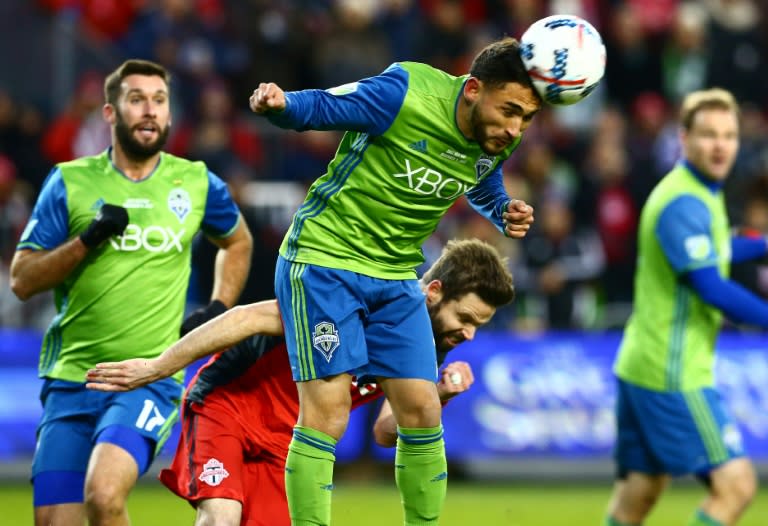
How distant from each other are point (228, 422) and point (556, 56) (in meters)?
2.25

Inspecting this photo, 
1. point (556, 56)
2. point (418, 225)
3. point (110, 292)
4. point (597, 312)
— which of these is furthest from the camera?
point (597, 312)

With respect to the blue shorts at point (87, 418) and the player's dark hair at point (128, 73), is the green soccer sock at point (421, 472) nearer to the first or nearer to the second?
the blue shorts at point (87, 418)

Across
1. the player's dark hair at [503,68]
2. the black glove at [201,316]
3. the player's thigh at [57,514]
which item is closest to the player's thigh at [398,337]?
the player's dark hair at [503,68]

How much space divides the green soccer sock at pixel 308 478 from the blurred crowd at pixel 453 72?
7576 mm

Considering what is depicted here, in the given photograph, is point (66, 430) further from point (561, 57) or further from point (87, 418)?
point (561, 57)

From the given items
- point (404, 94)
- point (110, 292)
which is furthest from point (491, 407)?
point (404, 94)

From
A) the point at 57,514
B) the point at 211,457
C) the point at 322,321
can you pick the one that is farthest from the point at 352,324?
the point at 57,514

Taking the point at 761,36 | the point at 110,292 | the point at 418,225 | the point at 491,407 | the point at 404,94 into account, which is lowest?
the point at 491,407

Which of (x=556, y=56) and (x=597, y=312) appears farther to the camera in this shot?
(x=597, y=312)

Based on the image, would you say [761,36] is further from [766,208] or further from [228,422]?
[228,422]

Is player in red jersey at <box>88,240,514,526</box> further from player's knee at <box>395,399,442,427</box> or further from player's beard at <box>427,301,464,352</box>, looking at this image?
player's knee at <box>395,399,442,427</box>

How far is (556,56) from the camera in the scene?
5.80 m

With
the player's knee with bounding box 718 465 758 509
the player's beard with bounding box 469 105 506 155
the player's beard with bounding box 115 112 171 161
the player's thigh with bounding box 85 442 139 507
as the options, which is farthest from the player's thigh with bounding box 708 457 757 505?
the player's beard with bounding box 115 112 171 161

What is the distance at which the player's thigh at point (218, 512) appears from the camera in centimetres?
619
